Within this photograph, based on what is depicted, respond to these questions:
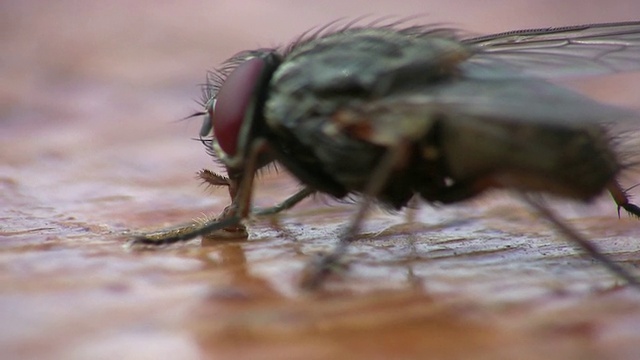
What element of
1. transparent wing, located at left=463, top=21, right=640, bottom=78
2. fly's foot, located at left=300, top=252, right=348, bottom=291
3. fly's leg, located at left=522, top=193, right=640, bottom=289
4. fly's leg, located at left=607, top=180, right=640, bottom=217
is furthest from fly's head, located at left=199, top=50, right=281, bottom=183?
fly's leg, located at left=607, top=180, right=640, bottom=217

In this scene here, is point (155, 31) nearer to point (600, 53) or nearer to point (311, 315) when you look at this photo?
point (600, 53)

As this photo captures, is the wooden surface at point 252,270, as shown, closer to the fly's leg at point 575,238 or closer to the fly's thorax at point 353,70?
the fly's leg at point 575,238

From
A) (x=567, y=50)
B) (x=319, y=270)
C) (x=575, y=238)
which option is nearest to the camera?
(x=319, y=270)

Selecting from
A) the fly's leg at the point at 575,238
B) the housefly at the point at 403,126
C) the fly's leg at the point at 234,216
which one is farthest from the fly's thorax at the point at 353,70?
the fly's leg at the point at 575,238

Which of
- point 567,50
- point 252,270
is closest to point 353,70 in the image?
point 252,270

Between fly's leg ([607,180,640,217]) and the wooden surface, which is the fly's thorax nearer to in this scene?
the wooden surface

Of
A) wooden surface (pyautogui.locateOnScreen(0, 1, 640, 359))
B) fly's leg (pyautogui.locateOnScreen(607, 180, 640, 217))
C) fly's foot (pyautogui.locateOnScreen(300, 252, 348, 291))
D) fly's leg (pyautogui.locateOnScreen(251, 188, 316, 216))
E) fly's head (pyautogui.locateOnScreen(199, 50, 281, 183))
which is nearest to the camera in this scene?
wooden surface (pyautogui.locateOnScreen(0, 1, 640, 359))

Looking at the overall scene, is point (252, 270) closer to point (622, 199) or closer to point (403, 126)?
point (403, 126)
